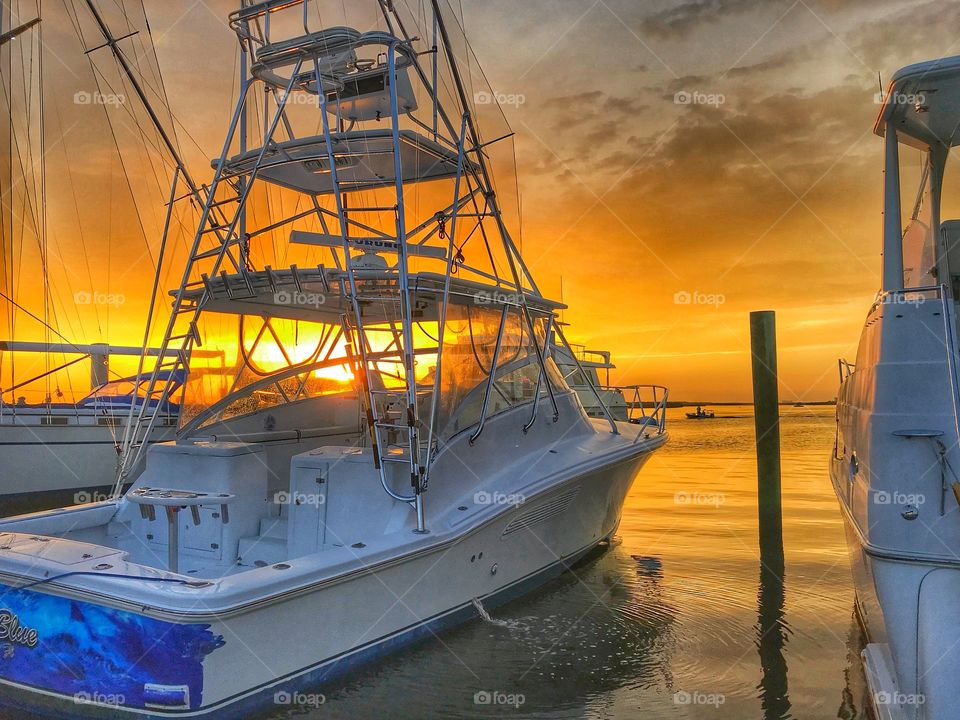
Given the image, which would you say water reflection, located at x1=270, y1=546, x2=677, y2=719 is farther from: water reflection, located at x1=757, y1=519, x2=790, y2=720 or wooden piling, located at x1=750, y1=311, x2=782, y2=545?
wooden piling, located at x1=750, y1=311, x2=782, y2=545

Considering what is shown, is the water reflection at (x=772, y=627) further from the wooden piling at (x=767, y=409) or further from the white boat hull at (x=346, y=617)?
the white boat hull at (x=346, y=617)

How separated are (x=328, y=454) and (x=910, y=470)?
428cm

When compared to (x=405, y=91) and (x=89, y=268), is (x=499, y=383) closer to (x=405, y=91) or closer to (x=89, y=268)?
(x=405, y=91)

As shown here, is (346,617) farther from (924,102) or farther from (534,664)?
(924,102)

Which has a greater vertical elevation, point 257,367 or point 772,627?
point 257,367

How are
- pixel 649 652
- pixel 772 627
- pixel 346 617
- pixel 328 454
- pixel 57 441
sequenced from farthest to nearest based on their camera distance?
pixel 57 441 < pixel 772 627 < pixel 328 454 < pixel 649 652 < pixel 346 617

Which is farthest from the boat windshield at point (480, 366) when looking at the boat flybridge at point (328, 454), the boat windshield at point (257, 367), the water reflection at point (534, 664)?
the water reflection at point (534, 664)

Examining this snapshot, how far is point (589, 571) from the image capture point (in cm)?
860

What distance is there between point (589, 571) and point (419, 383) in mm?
3286

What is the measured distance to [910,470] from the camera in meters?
4.47

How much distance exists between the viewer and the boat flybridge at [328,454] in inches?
176

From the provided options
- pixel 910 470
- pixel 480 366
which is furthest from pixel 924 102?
pixel 480 366

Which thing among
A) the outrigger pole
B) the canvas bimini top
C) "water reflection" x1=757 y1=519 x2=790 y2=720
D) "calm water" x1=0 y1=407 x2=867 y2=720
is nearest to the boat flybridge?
"calm water" x1=0 y1=407 x2=867 y2=720

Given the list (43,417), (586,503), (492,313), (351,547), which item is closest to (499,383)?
(492,313)
